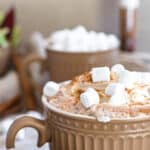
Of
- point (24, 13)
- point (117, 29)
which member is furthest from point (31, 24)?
point (117, 29)

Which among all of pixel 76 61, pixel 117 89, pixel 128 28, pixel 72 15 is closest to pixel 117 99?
pixel 117 89

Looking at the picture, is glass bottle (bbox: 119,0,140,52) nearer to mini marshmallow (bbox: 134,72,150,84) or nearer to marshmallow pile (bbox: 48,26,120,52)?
marshmallow pile (bbox: 48,26,120,52)

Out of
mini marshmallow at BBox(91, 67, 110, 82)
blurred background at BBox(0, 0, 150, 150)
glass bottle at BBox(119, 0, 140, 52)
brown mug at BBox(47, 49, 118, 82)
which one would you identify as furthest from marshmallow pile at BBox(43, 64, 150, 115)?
glass bottle at BBox(119, 0, 140, 52)

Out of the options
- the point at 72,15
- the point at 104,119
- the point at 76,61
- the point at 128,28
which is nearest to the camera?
the point at 104,119

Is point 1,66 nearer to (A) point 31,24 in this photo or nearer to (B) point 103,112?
(A) point 31,24

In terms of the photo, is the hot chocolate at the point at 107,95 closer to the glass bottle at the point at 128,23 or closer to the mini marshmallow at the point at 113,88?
the mini marshmallow at the point at 113,88

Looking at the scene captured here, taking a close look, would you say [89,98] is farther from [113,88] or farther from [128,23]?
[128,23]

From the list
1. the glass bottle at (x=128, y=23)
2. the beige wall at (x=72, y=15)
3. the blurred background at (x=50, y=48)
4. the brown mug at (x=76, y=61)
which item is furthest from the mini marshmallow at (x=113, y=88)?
the beige wall at (x=72, y=15)
